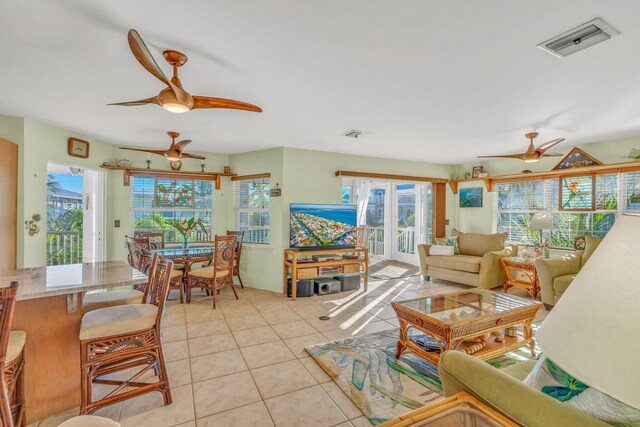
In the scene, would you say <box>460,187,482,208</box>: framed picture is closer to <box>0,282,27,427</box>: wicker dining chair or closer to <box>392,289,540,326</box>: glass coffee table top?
<box>392,289,540,326</box>: glass coffee table top

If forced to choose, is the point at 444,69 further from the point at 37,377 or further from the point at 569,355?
the point at 37,377

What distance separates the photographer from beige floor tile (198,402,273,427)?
1.86m

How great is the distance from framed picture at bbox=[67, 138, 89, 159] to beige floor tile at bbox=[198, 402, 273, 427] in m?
3.85

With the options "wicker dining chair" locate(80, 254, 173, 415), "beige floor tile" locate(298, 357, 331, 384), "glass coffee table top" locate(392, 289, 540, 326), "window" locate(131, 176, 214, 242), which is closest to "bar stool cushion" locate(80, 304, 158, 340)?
"wicker dining chair" locate(80, 254, 173, 415)

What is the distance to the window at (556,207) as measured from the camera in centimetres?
428

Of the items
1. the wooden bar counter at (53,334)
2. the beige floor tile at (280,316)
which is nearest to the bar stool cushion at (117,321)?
the wooden bar counter at (53,334)

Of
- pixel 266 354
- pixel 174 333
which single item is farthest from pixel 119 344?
pixel 174 333

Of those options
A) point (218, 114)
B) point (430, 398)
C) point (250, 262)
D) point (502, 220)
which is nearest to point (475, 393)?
point (430, 398)

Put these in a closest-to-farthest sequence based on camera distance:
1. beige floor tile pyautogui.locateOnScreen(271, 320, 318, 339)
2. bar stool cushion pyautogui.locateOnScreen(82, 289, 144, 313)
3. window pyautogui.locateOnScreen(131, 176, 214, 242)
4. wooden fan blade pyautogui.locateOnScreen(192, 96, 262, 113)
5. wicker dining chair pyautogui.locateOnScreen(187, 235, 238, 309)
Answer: wooden fan blade pyautogui.locateOnScreen(192, 96, 262, 113)
bar stool cushion pyautogui.locateOnScreen(82, 289, 144, 313)
beige floor tile pyautogui.locateOnScreen(271, 320, 318, 339)
wicker dining chair pyautogui.locateOnScreen(187, 235, 238, 309)
window pyautogui.locateOnScreen(131, 176, 214, 242)

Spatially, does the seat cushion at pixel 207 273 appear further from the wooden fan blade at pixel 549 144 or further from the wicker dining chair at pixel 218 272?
the wooden fan blade at pixel 549 144

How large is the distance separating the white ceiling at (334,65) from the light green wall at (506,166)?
2.04 feet

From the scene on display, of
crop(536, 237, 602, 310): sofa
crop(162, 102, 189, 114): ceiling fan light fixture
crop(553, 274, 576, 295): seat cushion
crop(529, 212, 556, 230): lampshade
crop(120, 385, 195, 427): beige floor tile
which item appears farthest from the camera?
crop(529, 212, 556, 230): lampshade

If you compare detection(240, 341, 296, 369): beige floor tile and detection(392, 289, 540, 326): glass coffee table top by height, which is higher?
detection(392, 289, 540, 326): glass coffee table top

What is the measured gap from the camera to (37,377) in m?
1.91
